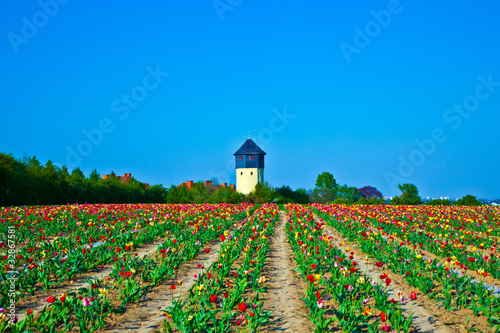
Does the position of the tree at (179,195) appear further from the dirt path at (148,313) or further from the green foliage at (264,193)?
the dirt path at (148,313)

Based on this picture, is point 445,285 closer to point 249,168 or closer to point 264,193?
point 264,193

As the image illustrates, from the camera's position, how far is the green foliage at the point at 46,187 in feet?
103

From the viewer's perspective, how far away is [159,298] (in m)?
7.07

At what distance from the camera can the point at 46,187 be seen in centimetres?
3609

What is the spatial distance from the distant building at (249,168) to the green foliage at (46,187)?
17.2 meters

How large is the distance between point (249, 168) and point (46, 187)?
31935 millimetres

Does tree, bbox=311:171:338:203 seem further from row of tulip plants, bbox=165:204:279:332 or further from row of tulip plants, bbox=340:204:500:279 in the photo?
row of tulip plants, bbox=165:204:279:332

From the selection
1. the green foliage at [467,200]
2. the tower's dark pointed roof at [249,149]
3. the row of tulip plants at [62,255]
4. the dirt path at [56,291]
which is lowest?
the dirt path at [56,291]

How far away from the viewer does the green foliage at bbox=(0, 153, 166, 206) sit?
103ft

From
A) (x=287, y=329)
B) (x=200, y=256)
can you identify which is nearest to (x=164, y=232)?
(x=200, y=256)

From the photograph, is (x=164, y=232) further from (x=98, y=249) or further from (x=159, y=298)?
(x=159, y=298)

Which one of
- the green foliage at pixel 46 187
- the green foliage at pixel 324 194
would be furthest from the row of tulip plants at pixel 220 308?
the green foliage at pixel 324 194

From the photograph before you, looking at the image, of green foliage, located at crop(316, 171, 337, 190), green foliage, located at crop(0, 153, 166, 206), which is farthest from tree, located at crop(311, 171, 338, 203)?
green foliage, located at crop(0, 153, 166, 206)

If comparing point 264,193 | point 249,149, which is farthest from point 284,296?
point 249,149
